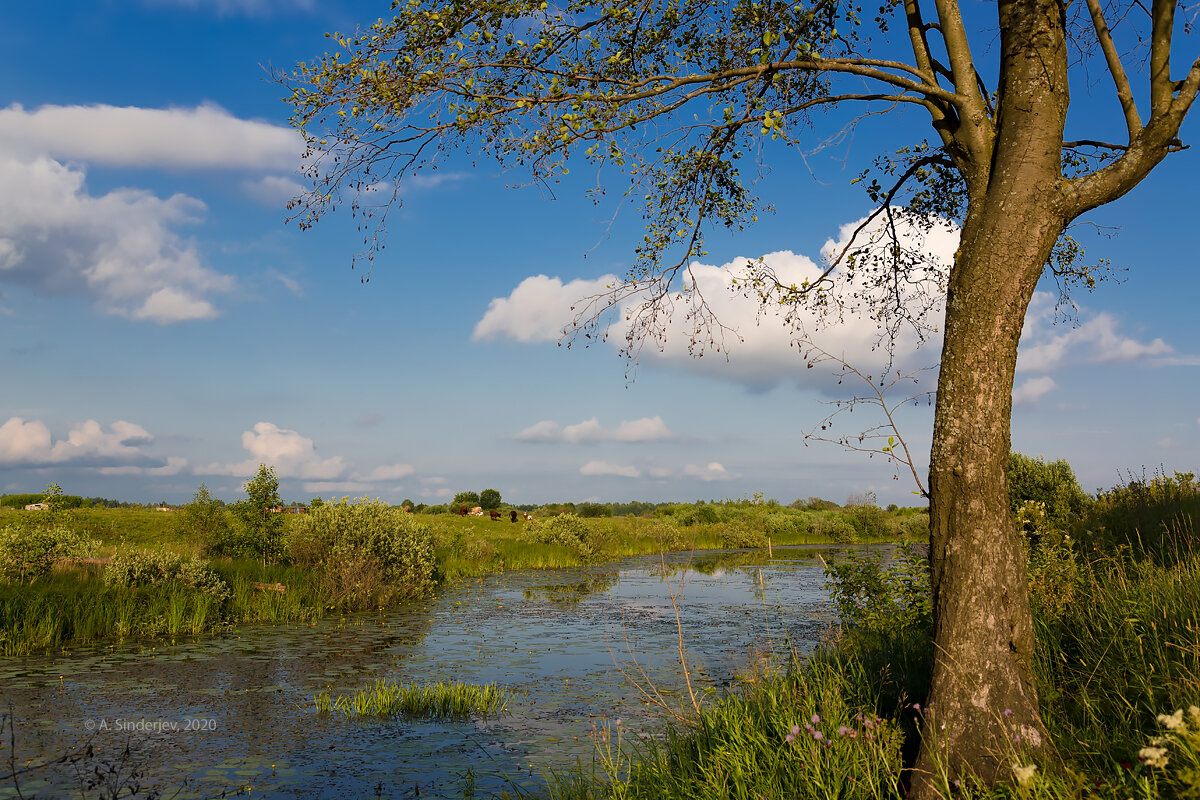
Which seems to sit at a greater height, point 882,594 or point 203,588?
point 882,594

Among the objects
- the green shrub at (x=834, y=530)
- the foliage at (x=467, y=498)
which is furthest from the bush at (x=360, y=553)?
the foliage at (x=467, y=498)

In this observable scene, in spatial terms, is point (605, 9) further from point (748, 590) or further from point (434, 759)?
point (748, 590)

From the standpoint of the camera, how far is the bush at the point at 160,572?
13.8 metres

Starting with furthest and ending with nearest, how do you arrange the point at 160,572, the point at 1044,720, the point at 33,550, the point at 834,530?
the point at 834,530 → the point at 160,572 → the point at 33,550 → the point at 1044,720

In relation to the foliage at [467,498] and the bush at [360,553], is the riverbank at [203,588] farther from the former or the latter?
the foliage at [467,498]

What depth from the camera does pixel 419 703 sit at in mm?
8766

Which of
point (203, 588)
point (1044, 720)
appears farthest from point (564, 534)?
point (1044, 720)

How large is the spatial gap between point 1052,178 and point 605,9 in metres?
3.89

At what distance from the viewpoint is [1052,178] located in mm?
4777

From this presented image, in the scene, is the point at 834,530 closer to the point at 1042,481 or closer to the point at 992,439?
the point at 1042,481

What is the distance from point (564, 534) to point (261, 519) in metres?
15.4

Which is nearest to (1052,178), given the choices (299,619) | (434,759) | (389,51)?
(389,51)

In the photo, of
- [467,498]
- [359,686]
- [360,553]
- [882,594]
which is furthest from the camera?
[467,498]

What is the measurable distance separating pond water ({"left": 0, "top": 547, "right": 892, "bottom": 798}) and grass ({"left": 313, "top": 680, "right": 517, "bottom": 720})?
24 cm
